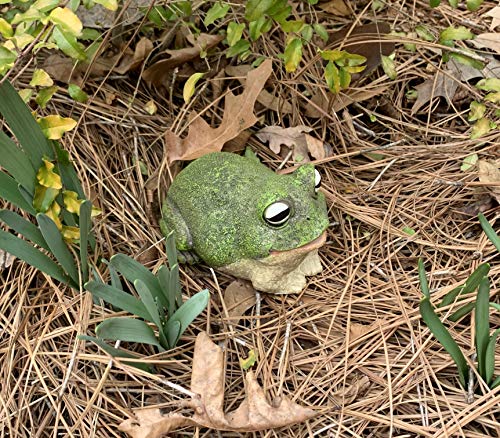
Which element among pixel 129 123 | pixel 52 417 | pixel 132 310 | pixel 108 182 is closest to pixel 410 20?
pixel 129 123

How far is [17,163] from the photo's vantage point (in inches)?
72.2

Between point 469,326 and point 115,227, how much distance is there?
1.35 meters

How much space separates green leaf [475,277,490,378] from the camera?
5.44 feet

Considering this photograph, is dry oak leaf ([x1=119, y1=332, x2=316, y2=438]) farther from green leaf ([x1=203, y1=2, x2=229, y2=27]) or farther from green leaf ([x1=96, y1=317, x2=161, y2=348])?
green leaf ([x1=203, y1=2, x2=229, y2=27])

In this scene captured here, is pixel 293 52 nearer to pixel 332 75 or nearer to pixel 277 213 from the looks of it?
pixel 332 75

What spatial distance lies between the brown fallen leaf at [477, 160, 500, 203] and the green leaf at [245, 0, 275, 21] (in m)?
1.09

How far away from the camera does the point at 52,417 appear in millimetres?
1888

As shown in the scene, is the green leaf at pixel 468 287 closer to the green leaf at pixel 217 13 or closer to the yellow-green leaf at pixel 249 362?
the yellow-green leaf at pixel 249 362

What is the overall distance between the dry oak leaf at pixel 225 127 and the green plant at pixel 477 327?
1034mm

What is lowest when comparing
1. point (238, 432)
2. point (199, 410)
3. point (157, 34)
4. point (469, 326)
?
point (469, 326)

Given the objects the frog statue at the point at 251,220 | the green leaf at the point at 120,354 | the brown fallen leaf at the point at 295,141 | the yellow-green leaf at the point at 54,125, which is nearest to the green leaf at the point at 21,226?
the yellow-green leaf at the point at 54,125

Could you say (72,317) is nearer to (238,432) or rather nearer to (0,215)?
(0,215)

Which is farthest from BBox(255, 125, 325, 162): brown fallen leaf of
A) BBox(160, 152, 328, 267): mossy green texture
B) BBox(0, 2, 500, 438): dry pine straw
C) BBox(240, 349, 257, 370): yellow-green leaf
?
BBox(240, 349, 257, 370): yellow-green leaf

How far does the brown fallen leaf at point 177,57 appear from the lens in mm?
2559
